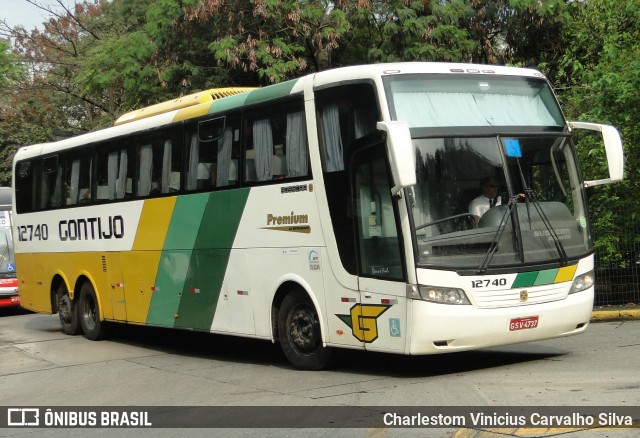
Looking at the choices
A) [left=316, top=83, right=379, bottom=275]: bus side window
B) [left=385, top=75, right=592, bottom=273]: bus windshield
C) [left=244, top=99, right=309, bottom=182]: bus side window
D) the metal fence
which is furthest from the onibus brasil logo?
the metal fence

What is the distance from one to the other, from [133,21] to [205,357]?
16.6m

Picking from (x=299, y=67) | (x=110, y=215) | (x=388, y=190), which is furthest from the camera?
(x=299, y=67)

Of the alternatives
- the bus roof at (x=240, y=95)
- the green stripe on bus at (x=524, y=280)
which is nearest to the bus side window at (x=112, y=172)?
the bus roof at (x=240, y=95)

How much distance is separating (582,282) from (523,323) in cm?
104

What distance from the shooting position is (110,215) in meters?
16.2

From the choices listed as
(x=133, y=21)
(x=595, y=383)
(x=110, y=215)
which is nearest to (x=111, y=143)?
(x=110, y=215)

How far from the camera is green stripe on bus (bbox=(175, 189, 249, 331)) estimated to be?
42.3ft

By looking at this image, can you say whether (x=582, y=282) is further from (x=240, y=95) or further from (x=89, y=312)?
(x=89, y=312)

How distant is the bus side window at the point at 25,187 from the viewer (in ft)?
63.3

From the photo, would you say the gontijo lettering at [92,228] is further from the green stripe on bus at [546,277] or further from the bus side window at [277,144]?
the green stripe on bus at [546,277]

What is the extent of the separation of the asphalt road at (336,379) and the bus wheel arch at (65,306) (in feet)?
6.19

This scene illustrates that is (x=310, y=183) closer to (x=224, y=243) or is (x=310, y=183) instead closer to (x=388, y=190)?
(x=388, y=190)

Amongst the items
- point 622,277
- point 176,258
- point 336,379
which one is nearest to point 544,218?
point 336,379

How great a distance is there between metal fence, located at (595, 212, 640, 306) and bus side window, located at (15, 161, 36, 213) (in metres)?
10.9
